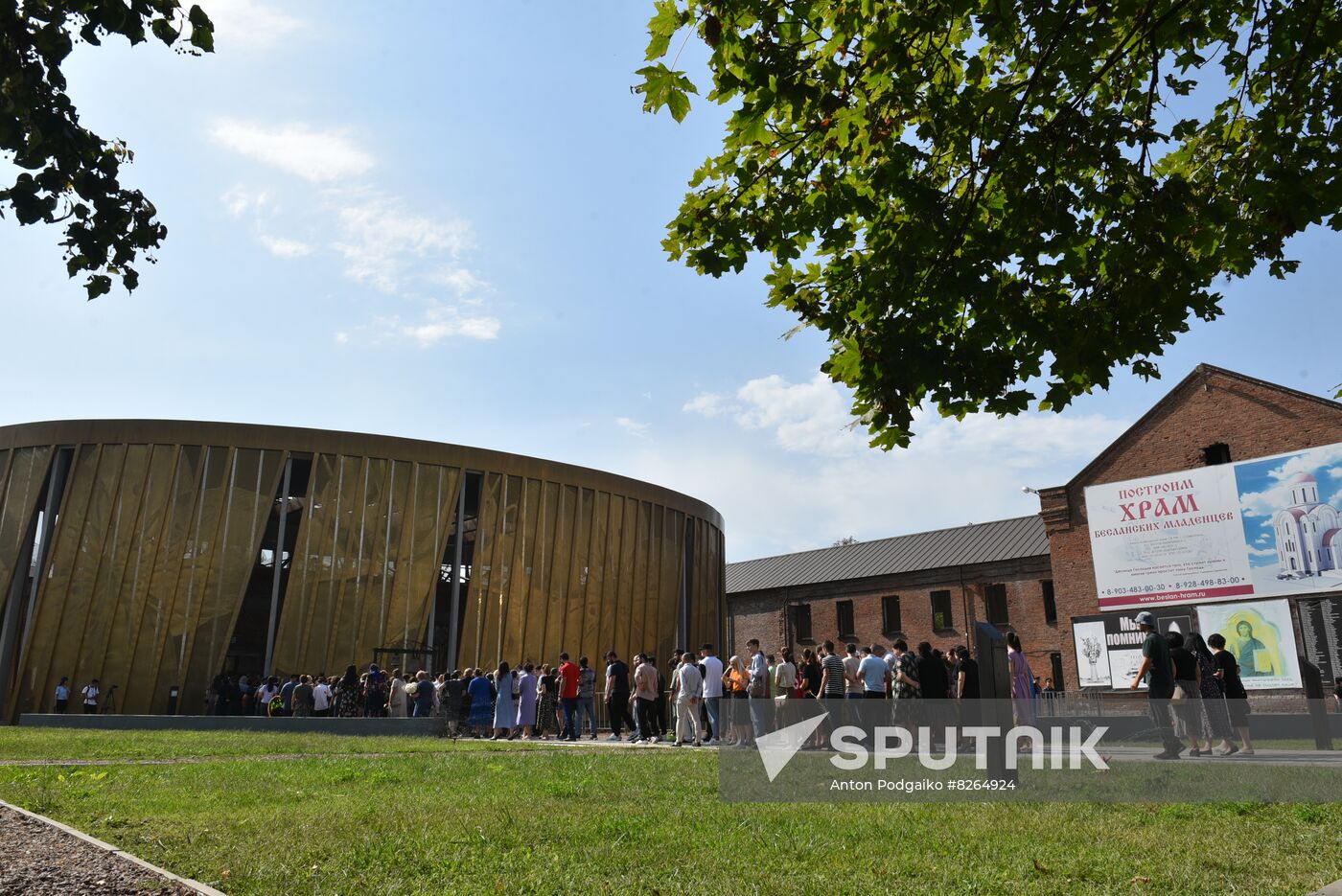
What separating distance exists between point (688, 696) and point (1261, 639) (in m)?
19.4

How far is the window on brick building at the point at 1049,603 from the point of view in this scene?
3803cm

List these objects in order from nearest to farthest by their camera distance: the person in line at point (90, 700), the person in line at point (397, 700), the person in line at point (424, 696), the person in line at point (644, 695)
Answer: the person in line at point (644, 695), the person in line at point (424, 696), the person in line at point (397, 700), the person in line at point (90, 700)

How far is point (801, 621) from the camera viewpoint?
153ft

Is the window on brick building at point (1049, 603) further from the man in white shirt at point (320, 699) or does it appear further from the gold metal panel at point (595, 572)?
the man in white shirt at point (320, 699)

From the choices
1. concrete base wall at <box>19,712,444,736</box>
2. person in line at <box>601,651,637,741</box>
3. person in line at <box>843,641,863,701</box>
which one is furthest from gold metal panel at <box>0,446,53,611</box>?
person in line at <box>843,641,863,701</box>

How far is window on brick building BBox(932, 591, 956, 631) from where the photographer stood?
134 feet

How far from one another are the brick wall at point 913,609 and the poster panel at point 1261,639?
881cm

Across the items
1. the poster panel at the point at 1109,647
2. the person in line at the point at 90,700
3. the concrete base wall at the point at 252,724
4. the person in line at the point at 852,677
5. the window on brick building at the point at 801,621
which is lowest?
the concrete base wall at the point at 252,724

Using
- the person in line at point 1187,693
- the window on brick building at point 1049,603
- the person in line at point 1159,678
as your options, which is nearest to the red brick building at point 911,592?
the window on brick building at point 1049,603

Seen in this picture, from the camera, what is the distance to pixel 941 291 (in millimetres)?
5703

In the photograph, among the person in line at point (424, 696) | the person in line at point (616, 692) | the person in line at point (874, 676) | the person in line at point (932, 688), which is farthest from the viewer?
the person in line at point (424, 696)

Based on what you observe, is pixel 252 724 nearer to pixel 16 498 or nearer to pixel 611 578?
pixel 16 498

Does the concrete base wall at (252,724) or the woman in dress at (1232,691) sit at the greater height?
the woman in dress at (1232,691)

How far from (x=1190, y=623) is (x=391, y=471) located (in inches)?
964
